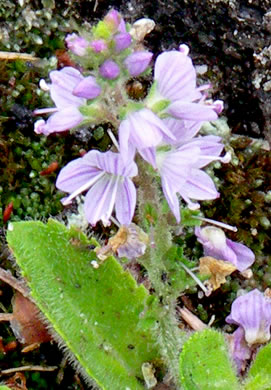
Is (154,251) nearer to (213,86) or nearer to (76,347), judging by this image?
(76,347)

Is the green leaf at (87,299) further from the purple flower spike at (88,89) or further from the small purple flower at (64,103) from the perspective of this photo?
the purple flower spike at (88,89)

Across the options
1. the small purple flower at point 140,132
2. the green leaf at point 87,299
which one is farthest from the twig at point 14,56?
the small purple flower at point 140,132

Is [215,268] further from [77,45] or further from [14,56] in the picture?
[14,56]

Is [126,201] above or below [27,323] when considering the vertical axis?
above

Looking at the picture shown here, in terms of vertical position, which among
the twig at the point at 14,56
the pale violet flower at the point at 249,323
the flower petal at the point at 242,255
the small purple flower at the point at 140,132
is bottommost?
the pale violet flower at the point at 249,323

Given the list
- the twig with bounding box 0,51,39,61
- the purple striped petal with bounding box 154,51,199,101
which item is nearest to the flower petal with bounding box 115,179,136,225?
the purple striped petal with bounding box 154,51,199,101

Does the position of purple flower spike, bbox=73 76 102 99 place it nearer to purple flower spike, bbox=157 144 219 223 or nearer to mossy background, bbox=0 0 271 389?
purple flower spike, bbox=157 144 219 223

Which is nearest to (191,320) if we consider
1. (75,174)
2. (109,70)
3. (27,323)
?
(27,323)
